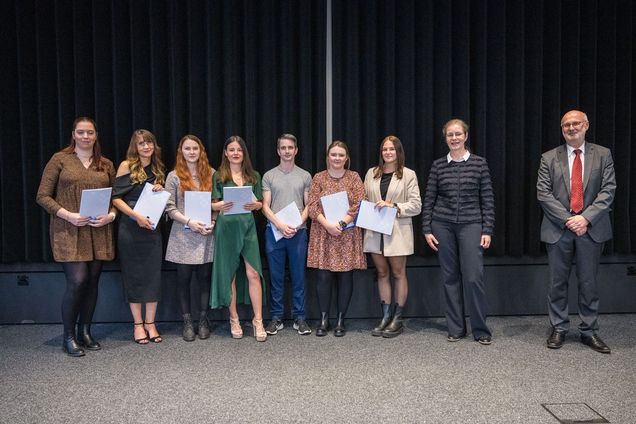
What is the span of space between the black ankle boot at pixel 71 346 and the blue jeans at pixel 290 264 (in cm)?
147

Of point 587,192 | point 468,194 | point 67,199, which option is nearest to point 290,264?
point 468,194

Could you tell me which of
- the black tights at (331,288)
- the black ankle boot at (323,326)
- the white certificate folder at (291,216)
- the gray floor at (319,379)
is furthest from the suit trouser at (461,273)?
the white certificate folder at (291,216)

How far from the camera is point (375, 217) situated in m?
3.66

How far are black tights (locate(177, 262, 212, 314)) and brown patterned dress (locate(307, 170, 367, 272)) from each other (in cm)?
83

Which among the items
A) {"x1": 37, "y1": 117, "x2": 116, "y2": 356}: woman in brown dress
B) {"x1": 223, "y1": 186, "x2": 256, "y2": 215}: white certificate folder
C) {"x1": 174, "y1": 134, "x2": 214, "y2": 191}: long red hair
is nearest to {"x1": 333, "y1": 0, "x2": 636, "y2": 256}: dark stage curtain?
{"x1": 223, "y1": 186, "x2": 256, "y2": 215}: white certificate folder

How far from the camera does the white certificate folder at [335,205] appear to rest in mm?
3625

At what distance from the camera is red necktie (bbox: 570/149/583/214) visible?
11.4 feet

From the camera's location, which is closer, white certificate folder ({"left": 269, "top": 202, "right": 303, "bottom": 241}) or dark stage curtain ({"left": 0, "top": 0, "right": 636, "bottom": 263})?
white certificate folder ({"left": 269, "top": 202, "right": 303, "bottom": 241})

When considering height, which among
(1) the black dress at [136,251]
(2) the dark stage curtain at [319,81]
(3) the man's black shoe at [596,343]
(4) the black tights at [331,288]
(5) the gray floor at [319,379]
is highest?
(2) the dark stage curtain at [319,81]

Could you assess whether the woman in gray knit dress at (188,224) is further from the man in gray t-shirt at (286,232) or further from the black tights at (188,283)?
the man in gray t-shirt at (286,232)

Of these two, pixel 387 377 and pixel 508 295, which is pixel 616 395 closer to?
pixel 387 377

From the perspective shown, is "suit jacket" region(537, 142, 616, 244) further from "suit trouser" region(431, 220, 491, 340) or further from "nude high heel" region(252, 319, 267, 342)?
"nude high heel" region(252, 319, 267, 342)

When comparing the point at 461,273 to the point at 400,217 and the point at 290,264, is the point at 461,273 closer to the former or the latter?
the point at 400,217

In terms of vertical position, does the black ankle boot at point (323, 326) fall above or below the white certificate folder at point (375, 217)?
below
